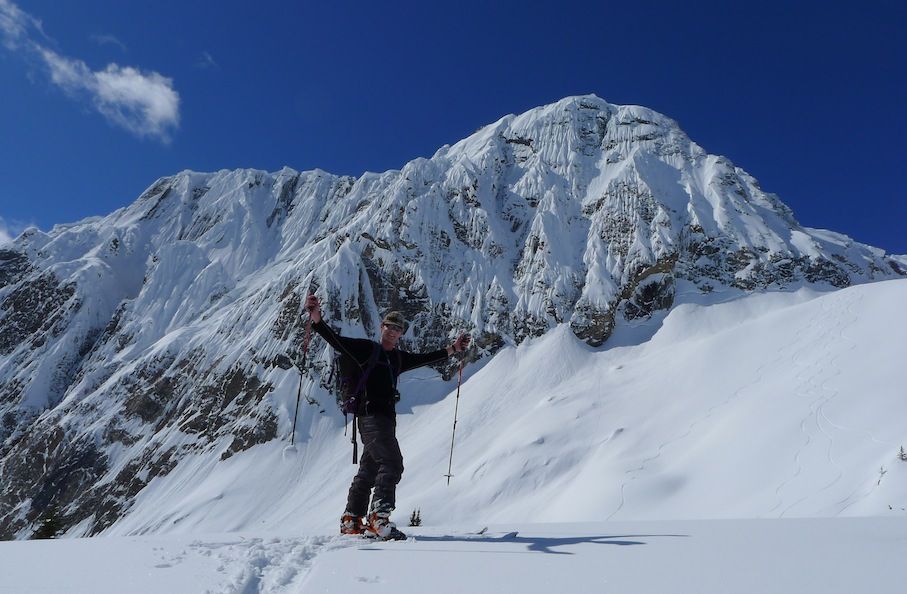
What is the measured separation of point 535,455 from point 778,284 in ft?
124

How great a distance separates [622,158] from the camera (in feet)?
254

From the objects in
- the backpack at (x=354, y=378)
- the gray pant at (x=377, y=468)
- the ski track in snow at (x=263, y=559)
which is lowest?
the ski track in snow at (x=263, y=559)

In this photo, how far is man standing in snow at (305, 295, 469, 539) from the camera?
577 cm

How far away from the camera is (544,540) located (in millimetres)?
4805

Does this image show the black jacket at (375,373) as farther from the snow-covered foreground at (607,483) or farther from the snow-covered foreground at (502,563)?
the snow-covered foreground at (502,563)

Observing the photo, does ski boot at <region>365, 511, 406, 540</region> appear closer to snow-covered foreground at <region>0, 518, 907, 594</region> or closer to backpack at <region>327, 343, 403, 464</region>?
snow-covered foreground at <region>0, 518, 907, 594</region>

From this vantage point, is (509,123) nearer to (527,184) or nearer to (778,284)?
(527,184)

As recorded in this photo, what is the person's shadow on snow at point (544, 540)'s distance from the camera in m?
4.27

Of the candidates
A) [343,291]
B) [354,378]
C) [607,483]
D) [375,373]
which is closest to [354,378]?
[354,378]

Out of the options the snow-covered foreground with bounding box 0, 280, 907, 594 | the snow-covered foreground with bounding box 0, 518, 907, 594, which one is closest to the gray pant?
the snow-covered foreground with bounding box 0, 280, 907, 594

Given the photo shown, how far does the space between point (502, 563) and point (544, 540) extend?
1.26 m

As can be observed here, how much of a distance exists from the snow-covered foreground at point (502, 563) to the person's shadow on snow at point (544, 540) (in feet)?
0.06

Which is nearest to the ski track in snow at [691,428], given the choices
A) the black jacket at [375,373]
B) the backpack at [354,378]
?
the black jacket at [375,373]

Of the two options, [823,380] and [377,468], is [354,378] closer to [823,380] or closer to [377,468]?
[377,468]
